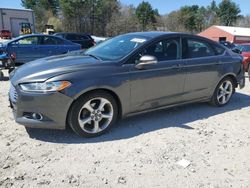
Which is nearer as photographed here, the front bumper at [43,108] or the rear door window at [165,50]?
the front bumper at [43,108]

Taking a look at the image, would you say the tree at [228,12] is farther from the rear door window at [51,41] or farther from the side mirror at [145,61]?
the side mirror at [145,61]

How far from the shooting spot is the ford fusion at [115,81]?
3766 mm

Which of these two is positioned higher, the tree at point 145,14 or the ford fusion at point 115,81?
the tree at point 145,14

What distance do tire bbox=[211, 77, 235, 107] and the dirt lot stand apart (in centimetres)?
75

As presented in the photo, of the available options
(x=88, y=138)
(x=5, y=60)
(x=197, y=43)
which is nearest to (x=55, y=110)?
(x=88, y=138)

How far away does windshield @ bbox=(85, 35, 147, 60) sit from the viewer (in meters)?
4.45

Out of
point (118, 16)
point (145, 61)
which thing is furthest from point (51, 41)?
point (118, 16)

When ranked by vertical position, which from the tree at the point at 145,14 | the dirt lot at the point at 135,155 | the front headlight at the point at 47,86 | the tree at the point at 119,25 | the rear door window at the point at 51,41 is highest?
the tree at the point at 145,14

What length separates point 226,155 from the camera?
3781mm

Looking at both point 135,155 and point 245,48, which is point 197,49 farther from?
point 245,48

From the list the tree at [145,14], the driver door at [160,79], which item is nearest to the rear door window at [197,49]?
the driver door at [160,79]

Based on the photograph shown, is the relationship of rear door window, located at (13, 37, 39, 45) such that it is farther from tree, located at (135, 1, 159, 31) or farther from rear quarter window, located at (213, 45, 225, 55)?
tree, located at (135, 1, 159, 31)

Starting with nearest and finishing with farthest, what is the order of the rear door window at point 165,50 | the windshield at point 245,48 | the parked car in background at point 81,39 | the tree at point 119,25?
the rear door window at point 165,50 → the windshield at point 245,48 → the parked car in background at point 81,39 → the tree at point 119,25

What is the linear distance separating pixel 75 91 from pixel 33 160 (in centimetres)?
103
